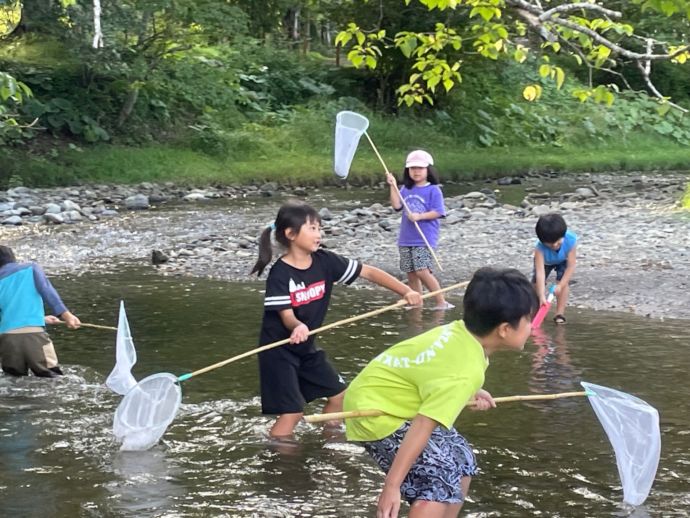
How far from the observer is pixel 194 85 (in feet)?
89.7

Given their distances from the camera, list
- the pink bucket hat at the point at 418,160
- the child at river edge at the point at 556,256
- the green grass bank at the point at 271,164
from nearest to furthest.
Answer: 1. the child at river edge at the point at 556,256
2. the pink bucket hat at the point at 418,160
3. the green grass bank at the point at 271,164

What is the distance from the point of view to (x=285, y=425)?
A: 20.3ft

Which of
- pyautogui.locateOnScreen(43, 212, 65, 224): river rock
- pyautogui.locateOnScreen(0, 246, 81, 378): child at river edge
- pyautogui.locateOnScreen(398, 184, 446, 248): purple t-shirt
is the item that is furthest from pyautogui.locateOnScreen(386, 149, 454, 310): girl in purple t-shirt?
pyautogui.locateOnScreen(43, 212, 65, 224): river rock

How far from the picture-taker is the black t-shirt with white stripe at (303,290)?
5855 millimetres

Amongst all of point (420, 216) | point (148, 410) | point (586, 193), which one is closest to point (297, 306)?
point (148, 410)

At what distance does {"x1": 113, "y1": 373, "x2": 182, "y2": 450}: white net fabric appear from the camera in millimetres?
6141

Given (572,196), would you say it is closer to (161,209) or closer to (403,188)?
(161,209)

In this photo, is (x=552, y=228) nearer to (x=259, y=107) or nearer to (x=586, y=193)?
(x=586, y=193)

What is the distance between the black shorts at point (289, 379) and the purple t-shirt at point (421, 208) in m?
4.86

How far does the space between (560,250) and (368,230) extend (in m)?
6.39

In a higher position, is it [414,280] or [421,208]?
[421,208]

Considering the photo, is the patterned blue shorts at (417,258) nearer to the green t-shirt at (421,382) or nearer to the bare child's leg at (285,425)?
the bare child's leg at (285,425)

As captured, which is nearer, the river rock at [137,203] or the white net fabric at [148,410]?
the white net fabric at [148,410]

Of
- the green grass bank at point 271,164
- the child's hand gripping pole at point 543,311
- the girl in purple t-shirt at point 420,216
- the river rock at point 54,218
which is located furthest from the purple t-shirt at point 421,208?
the green grass bank at point 271,164
